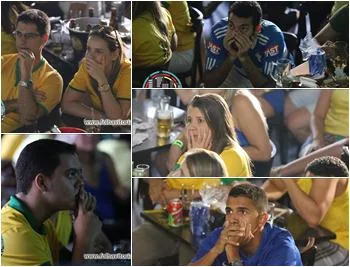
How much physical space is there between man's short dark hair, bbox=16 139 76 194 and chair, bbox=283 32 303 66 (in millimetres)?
1096

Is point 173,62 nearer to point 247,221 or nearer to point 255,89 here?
point 255,89

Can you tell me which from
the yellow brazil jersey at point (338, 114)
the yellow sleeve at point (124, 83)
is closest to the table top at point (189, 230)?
the yellow brazil jersey at point (338, 114)

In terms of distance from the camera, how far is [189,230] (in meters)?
4.24

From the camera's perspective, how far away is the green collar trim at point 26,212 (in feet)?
13.7

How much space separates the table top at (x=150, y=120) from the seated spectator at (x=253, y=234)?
0.38 meters

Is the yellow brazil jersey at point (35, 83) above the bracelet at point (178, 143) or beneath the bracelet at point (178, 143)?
above

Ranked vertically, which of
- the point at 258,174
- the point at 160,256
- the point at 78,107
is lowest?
the point at 160,256

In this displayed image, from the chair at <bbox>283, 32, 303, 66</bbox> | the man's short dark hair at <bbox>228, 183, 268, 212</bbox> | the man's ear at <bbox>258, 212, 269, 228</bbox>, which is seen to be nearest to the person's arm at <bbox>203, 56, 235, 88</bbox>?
the chair at <bbox>283, 32, 303, 66</bbox>

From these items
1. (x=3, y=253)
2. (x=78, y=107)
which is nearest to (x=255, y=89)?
(x=78, y=107)

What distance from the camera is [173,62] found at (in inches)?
164

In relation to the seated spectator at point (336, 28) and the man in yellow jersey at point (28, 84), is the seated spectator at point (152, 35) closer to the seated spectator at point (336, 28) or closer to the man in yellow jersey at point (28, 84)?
the man in yellow jersey at point (28, 84)

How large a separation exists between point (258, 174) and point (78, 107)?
0.87 meters

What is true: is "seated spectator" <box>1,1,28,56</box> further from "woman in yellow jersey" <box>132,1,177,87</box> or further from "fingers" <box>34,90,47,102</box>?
"woman in yellow jersey" <box>132,1,177,87</box>

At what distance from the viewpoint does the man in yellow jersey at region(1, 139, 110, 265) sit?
417 centimetres
